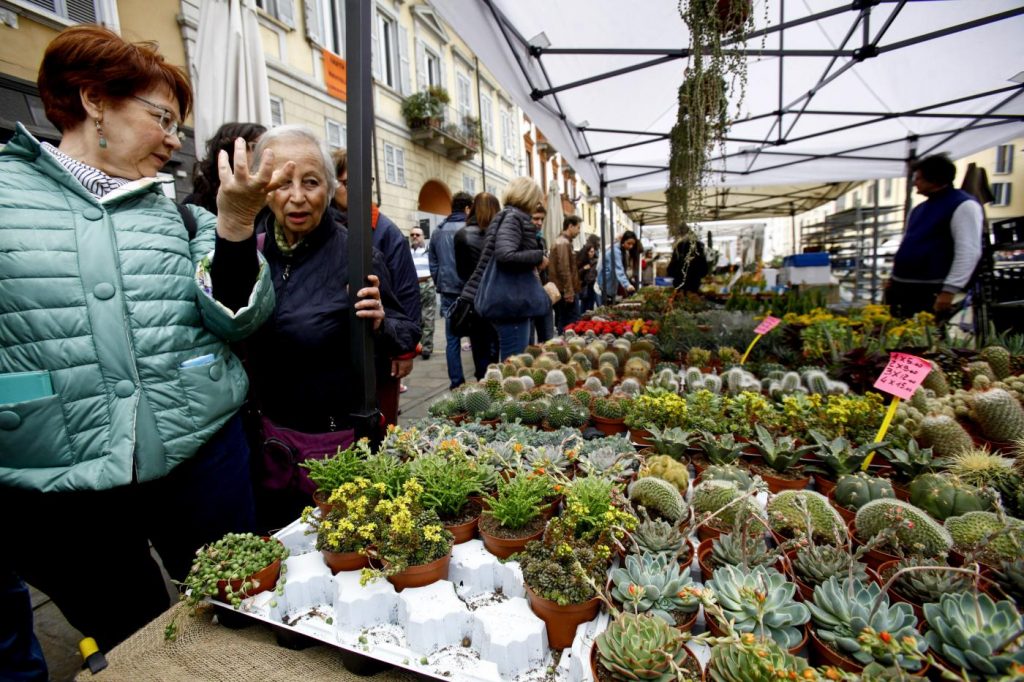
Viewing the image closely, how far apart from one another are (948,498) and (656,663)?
111cm

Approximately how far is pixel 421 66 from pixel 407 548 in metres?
14.1

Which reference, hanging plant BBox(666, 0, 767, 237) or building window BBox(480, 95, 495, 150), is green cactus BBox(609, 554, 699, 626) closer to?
hanging plant BBox(666, 0, 767, 237)

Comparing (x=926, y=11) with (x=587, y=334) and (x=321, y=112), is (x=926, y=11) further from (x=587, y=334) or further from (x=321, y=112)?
(x=321, y=112)

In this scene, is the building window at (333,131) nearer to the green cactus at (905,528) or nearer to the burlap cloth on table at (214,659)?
the burlap cloth on table at (214,659)

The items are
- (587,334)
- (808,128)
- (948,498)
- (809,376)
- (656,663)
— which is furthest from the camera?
(808,128)

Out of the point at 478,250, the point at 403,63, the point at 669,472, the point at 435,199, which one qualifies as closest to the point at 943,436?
the point at 669,472

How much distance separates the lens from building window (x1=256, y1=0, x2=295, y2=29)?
8.12m

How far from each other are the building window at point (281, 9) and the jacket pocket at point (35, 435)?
369 inches

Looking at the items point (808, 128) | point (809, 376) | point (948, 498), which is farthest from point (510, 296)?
point (808, 128)

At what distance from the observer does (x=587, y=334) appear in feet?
14.3

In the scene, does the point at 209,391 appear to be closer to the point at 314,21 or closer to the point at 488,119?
the point at 314,21

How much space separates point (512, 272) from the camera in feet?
12.3

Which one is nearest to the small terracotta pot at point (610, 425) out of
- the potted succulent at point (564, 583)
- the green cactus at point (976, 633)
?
the potted succulent at point (564, 583)

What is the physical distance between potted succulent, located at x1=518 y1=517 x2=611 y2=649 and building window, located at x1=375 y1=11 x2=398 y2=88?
40.9ft
